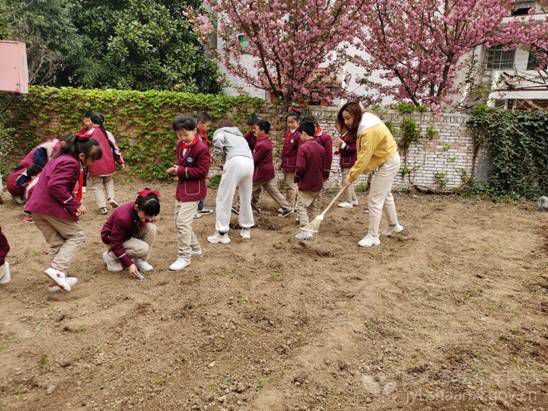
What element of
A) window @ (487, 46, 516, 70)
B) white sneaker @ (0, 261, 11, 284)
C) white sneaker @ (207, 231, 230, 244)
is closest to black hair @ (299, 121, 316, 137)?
white sneaker @ (207, 231, 230, 244)

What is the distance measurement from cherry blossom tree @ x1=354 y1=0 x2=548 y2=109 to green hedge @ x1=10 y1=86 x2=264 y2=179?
10.4 ft

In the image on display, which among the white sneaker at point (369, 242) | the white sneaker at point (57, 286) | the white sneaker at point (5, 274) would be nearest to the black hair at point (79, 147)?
the white sneaker at point (57, 286)

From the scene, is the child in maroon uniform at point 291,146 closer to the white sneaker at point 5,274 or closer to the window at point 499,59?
the white sneaker at point 5,274

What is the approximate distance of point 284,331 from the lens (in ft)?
11.8

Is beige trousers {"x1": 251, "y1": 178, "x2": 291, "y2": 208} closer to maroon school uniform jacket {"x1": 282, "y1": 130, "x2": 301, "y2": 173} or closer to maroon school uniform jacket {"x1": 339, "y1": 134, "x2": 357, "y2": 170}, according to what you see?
maroon school uniform jacket {"x1": 282, "y1": 130, "x2": 301, "y2": 173}

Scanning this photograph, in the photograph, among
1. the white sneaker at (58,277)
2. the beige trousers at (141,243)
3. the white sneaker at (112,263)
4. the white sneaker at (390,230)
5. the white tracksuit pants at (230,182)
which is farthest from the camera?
the white sneaker at (390,230)

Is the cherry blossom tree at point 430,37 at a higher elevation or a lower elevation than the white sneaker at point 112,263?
higher

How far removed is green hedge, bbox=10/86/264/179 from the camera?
370 inches

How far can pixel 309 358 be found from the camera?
3156mm

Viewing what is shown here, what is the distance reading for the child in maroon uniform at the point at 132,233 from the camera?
4.10 m

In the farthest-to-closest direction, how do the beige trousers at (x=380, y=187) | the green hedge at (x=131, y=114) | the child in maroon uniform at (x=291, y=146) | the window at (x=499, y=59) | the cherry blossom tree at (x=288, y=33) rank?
the window at (x=499, y=59) < the green hedge at (x=131, y=114) < the cherry blossom tree at (x=288, y=33) < the child in maroon uniform at (x=291, y=146) < the beige trousers at (x=380, y=187)

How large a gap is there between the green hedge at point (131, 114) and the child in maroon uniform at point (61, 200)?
5.63 metres

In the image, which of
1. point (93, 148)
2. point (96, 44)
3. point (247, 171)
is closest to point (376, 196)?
point (247, 171)

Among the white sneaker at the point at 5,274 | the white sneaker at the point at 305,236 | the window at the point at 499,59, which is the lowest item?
the white sneaker at the point at 305,236
